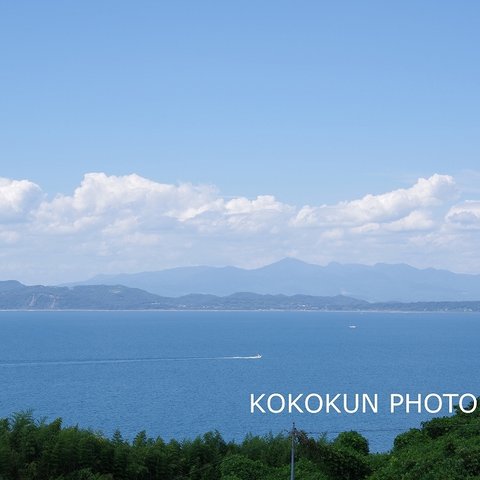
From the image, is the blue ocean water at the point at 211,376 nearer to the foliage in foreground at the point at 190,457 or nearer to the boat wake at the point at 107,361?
the boat wake at the point at 107,361

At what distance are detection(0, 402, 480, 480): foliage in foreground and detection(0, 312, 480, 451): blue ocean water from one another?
47.7ft

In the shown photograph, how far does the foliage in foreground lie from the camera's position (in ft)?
79.0

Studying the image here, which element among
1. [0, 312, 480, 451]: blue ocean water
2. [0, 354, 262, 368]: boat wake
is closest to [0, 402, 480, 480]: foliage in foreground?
[0, 312, 480, 451]: blue ocean water

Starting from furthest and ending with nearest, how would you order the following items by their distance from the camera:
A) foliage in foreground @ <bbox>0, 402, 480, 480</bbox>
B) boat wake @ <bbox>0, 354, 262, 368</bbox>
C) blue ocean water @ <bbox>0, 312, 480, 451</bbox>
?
boat wake @ <bbox>0, 354, 262, 368</bbox>, blue ocean water @ <bbox>0, 312, 480, 451</bbox>, foliage in foreground @ <bbox>0, 402, 480, 480</bbox>

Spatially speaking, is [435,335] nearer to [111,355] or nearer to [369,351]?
[369,351]

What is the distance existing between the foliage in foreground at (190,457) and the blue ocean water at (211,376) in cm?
1455

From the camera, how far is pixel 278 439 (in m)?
29.6

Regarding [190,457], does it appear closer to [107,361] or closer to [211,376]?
[211,376]

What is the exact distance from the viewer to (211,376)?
75250 millimetres

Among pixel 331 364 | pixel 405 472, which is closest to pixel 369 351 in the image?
pixel 331 364

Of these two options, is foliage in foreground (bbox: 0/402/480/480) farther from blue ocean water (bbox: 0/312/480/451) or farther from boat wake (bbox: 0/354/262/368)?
boat wake (bbox: 0/354/262/368)

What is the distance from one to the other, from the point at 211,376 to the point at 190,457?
159 feet

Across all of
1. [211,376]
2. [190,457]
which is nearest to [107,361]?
[211,376]

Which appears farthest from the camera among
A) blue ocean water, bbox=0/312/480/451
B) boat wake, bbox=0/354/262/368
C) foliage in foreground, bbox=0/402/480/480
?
boat wake, bbox=0/354/262/368
